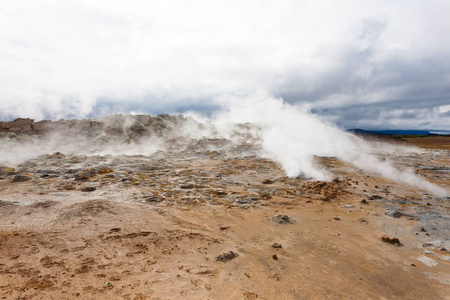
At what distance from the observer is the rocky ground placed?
4.13 meters

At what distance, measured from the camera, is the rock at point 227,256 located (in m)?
4.97

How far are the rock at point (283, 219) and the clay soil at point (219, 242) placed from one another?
3.2 inches

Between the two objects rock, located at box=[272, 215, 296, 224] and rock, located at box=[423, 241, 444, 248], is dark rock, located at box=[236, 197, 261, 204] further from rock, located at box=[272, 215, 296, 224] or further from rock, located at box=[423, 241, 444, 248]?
rock, located at box=[423, 241, 444, 248]

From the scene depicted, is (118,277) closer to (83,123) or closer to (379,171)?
(379,171)

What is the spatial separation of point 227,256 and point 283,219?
2988 mm

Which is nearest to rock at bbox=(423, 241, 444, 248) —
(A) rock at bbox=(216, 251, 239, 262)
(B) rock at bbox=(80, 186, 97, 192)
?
(A) rock at bbox=(216, 251, 239, 262)

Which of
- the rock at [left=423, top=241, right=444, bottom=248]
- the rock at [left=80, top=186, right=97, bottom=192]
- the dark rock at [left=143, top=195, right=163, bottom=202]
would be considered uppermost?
the rock at [left=80, top=186, right=97, bottom=192]

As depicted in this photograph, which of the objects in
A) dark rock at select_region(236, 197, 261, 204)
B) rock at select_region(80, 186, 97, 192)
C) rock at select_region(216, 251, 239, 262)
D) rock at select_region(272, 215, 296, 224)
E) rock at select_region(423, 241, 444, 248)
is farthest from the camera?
rock at select_region(80, 186, 97, 192)

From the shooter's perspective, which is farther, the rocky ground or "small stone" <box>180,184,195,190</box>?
"small stone" <box>180,184,195,190</box>

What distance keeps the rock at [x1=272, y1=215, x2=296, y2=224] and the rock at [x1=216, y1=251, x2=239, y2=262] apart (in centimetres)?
261

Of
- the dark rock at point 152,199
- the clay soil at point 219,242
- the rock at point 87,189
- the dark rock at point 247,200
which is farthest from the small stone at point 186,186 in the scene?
the rock at point 87,189

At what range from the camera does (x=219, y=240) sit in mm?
5891

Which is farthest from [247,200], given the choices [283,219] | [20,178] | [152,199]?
[20,178]

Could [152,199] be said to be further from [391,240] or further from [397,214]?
[397,214]
